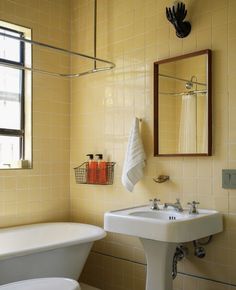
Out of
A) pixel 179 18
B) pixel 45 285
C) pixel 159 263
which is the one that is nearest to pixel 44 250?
pixel 45 285

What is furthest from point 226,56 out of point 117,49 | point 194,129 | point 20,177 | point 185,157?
point 20,177

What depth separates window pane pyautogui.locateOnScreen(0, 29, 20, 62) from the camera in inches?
133

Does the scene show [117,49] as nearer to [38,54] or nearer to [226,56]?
[38,54]

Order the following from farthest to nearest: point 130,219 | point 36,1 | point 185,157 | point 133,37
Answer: point 36,1 → point 133,37 → point 185,157 → point 130,219

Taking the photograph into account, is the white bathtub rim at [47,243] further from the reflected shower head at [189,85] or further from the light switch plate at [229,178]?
the reflected shower head at [189,85]

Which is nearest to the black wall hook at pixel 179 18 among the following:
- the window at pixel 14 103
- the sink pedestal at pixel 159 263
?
the window at pixel 14 103

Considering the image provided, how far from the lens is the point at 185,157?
275 centimetres

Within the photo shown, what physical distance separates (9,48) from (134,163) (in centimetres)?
164

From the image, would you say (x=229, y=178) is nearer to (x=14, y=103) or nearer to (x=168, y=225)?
(x=168, y=225)

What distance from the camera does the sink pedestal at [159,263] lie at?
239 centimetres

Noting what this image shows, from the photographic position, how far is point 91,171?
3.31 metres

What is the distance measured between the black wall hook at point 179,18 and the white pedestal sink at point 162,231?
1.32 meters

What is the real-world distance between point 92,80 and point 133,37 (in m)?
0.59

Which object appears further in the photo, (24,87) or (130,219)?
(24,87)
